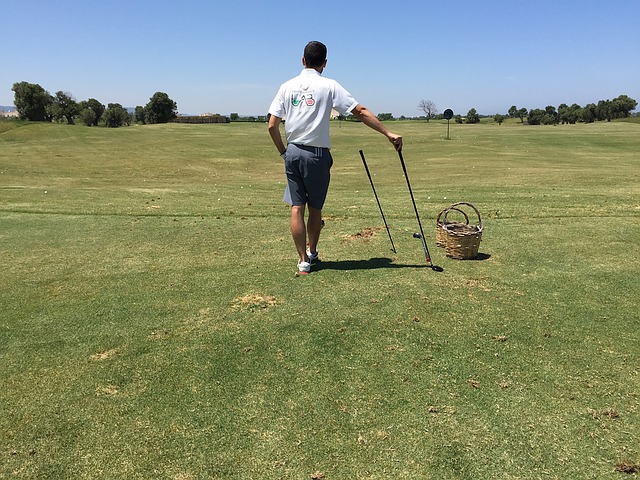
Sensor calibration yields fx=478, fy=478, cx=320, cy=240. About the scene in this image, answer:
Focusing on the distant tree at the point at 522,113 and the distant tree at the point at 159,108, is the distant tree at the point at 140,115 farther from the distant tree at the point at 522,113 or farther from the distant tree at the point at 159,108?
the distant tree at the point at 522,113

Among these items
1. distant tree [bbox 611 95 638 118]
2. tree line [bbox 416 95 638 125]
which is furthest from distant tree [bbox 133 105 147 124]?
distant tree [bbox 611 95 638 118]

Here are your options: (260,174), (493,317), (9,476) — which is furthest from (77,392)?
(260,174)

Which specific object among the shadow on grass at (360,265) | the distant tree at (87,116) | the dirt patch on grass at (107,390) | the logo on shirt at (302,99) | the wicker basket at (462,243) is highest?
the distant tree at (87,116)

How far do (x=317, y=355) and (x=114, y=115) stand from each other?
10028cm

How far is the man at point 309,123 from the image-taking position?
5.41 m

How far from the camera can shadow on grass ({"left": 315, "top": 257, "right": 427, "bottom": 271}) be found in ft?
19.4

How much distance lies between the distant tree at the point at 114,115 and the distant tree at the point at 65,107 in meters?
5.14

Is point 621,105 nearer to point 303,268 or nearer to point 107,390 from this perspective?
point 303,268

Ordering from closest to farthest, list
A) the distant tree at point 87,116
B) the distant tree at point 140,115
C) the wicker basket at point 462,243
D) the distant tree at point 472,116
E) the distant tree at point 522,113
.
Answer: the wicker basket at point 462,243, the distant tree at point 87,116, the distant tree at point 472,116, the distant tree at point 140,115, the distant tree at point 522,113

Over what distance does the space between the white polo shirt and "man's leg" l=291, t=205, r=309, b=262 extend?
82cm

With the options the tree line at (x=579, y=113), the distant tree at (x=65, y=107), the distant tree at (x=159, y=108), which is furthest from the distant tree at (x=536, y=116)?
the distant tree at (x=65, y=107)

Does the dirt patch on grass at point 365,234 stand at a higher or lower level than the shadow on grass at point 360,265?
higher

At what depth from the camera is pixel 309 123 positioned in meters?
5.46

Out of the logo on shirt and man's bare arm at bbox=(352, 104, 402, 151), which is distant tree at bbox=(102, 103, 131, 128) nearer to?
the logo on shirt
